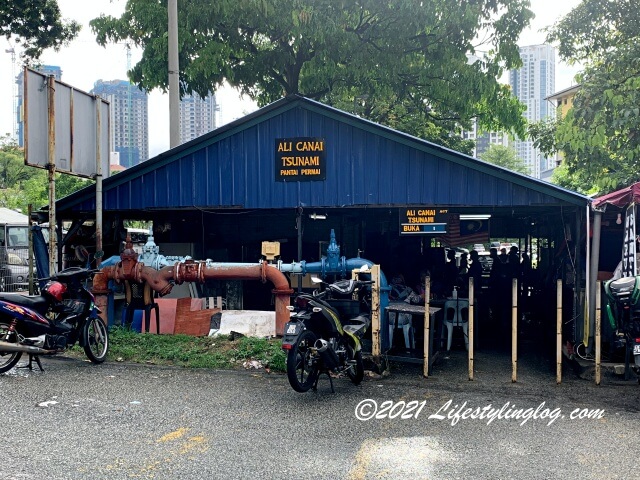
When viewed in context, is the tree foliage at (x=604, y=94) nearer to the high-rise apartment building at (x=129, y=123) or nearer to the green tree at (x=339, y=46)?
the green tree at (x=339, y=46)

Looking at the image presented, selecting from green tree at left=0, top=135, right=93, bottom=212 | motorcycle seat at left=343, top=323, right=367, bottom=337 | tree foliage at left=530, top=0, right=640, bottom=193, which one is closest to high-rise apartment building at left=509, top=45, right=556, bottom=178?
green tree at left=0, top=135, right=93, bottom=212

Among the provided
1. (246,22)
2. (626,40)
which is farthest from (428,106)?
(626,40)

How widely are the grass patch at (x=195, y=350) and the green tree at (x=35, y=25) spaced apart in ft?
43.6

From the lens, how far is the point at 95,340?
8.77 meters

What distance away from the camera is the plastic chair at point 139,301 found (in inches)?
416

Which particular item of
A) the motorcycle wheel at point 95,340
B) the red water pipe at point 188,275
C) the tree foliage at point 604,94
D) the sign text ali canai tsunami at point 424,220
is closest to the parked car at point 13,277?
the red water pipe at point 188,275

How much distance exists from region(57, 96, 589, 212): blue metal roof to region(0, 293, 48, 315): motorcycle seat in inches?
127

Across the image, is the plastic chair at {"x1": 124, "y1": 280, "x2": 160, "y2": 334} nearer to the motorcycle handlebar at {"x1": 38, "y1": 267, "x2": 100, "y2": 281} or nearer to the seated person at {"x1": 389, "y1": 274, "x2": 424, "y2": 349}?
the motorcycle handlebar at {"x1": 38, "y1": 267, "x2": 100, "y2": 281}

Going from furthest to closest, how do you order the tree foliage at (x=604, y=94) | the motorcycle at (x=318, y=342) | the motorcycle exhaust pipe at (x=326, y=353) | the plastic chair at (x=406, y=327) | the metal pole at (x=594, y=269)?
1. the tree foliage at (x=604, y=94)
2. the plastic chair at (x=406, y=327)
3. the metal pole at (x=594, y=269)
4. the motorcycle exhaust pipe at (x=326, y=353)
5. the motorcycle at (x=318, y=342)

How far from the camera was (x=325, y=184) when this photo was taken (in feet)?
35.0

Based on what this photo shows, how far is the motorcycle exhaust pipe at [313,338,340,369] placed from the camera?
7.20m

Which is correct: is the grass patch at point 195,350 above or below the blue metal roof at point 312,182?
below

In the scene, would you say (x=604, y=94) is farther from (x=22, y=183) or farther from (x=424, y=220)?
(x=22, y=183)

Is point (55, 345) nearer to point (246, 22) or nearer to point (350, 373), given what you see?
point (350, 373)
